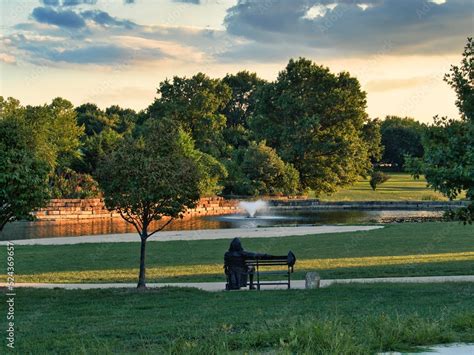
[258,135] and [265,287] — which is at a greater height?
[258,135]

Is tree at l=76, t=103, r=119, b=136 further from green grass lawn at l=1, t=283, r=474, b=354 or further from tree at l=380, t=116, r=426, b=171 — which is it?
green grass lawn at l=1, t=283, r=474, b=354

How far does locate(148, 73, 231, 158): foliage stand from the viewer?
3807 inches

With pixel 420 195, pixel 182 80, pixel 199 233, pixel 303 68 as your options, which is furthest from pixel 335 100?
pixel 199 233

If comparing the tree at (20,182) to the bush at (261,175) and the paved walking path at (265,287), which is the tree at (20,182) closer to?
the paved walking path at (265,287)

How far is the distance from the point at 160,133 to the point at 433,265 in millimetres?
9349

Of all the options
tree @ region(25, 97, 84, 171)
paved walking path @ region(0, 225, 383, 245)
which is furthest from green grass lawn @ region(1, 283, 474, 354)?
tree @ region(25, 97, 84, 171)

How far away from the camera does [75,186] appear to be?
230 feet

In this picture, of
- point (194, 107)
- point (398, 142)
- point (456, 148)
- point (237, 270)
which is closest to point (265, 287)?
point (237, 270)

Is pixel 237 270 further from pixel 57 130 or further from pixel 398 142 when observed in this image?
pixel 398 142

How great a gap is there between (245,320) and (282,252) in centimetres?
1680

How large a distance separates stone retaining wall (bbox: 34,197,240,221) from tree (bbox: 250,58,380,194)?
20335 mm

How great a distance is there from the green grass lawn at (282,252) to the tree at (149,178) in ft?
9.18

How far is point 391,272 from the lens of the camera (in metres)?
20.4

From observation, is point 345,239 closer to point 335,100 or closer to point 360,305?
point 360,305
